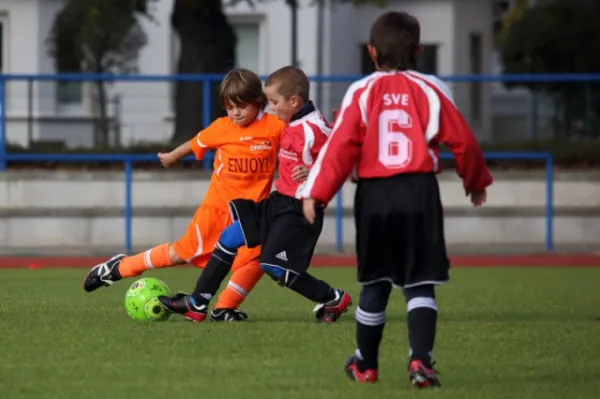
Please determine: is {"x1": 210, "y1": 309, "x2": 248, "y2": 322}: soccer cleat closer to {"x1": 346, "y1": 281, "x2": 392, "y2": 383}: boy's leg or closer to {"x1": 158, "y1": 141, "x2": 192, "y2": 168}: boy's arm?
{"x1": 158, "y1": 141, "x2": 192, "y2": 168}: boy's arm

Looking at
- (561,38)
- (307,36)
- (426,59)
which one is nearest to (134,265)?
(561,38)

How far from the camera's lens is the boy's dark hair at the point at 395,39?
679 cm

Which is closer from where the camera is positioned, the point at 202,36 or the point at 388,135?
the point at 388,135

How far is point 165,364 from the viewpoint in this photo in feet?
24.7

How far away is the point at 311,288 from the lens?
923cm

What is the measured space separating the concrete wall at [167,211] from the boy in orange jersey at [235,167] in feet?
30.5

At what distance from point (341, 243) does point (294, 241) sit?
9.68 m

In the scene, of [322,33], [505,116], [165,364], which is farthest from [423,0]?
[165,364]

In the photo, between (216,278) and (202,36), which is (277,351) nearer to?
(216,278)

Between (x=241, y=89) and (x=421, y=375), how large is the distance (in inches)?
119

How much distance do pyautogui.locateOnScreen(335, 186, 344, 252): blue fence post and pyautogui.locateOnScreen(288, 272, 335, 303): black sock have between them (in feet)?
29.8

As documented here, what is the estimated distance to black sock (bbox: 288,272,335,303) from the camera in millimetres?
9141

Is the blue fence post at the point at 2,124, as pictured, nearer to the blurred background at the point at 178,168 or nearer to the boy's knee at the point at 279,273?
the blurred background at the point at 178,168

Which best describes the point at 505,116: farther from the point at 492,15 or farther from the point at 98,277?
the point at 492,15
